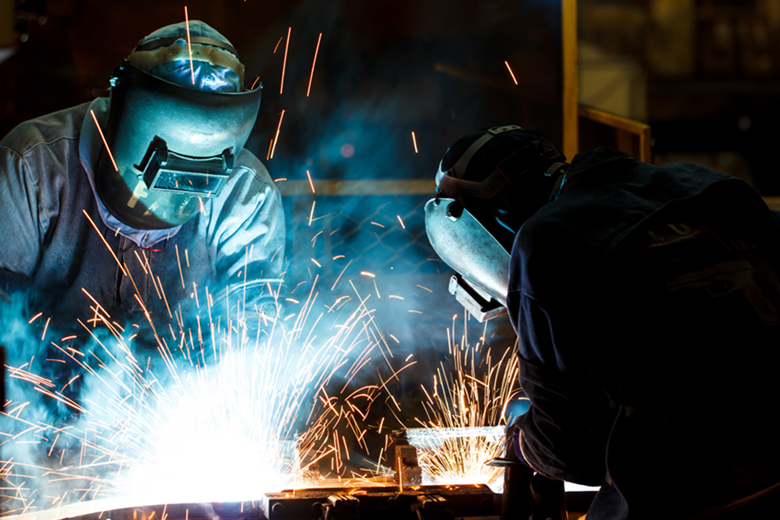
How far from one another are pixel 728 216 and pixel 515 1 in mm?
2697

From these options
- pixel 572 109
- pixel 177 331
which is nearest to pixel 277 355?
pixel 177 331

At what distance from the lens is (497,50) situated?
11.1ft

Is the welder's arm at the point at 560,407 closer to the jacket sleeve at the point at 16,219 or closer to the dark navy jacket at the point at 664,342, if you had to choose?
the dark navy jacket at the point at 664,342

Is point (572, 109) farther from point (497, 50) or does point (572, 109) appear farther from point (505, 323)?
point (505, 323)

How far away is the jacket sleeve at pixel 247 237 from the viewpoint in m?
2.11

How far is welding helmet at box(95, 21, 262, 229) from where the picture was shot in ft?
5.24

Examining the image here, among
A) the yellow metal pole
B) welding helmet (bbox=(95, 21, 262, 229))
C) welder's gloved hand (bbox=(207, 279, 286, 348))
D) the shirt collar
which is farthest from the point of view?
the yellow metal pole

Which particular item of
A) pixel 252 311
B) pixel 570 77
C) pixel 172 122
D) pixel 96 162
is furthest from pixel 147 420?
pixel 570 77

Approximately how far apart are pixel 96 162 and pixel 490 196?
124cm

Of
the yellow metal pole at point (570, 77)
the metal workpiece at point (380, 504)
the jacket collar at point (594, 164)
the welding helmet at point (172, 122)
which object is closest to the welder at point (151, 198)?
the welding helmet at point (172, 122)

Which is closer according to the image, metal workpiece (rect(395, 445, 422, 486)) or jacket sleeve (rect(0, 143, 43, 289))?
metal workpiece (rect(395, 445, 422, 486))

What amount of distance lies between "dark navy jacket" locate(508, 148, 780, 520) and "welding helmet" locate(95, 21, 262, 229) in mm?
975

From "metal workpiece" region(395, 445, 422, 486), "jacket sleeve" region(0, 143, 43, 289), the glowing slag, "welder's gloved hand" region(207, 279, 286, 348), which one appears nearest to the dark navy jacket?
→ "metal workpiece" region(395, 445, 422, 486)

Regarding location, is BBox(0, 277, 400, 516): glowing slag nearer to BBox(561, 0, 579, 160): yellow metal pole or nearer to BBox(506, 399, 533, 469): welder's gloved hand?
BBox(506, 399, 533, 469): welder's gloved hand
